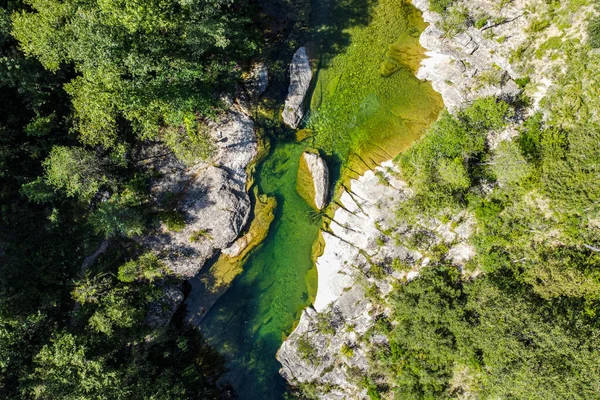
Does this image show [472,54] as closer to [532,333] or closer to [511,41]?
[511,41]

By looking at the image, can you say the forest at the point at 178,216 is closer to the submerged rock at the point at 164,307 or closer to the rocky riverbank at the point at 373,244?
the submerged rock at the point at 164,307

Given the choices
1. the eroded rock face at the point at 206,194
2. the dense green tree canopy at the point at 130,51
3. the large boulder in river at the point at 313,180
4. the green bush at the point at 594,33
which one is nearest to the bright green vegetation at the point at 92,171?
the dense green tree canopy at the point at 130,51

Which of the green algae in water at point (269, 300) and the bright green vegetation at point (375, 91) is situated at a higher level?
the bright green vegetation at point (375, 91)

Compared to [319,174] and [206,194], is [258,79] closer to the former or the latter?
[319,174]

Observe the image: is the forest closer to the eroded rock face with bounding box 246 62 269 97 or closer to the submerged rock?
the submerged rock

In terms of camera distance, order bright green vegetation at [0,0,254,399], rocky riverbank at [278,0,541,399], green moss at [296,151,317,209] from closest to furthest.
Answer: bright green vegetation at [0,0,254,399], rocky riverbank at [278,0,541,399], green moss at [296,151,317,209]

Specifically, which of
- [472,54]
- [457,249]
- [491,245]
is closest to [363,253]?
[457,249]

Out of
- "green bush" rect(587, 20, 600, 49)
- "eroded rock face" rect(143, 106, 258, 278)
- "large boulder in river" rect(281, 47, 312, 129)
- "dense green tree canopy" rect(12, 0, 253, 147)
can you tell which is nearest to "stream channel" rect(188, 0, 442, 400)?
"large boulder in river" rect(281, 47, 312, 129)
